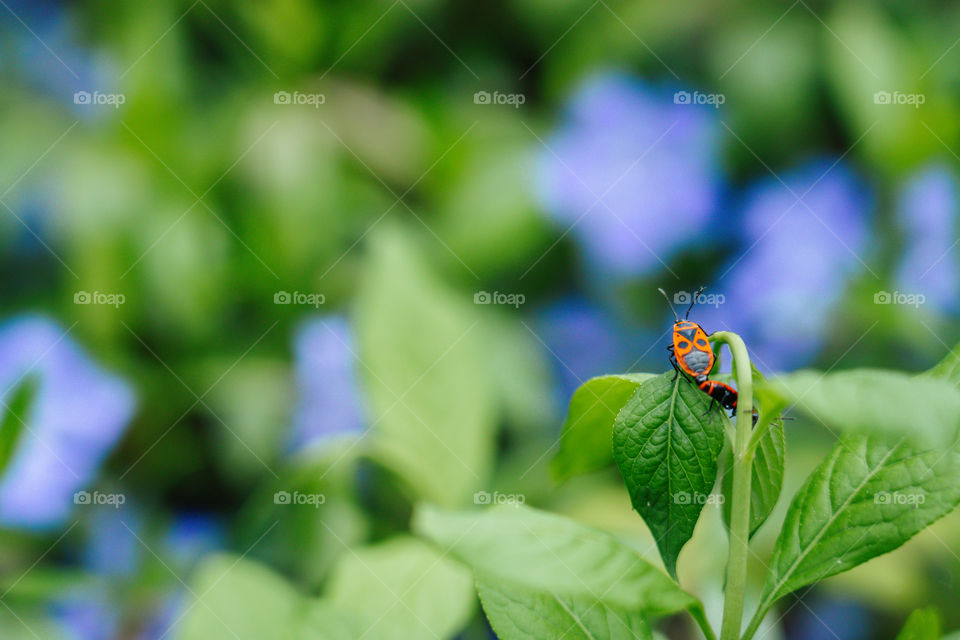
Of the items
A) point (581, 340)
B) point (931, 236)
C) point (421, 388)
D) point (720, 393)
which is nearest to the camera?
point (720, 393)

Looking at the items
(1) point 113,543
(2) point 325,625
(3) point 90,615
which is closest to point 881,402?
(2) point 325,625

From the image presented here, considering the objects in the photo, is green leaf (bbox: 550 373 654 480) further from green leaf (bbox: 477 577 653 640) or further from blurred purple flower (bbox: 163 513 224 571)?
blurred purple flower (bbox: 163 513 224 571)

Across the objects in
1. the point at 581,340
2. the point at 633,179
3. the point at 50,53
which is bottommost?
the point at 581,340

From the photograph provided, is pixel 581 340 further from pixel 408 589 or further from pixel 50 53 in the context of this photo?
pixel 50 53

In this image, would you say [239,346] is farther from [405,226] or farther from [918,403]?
[918,403]

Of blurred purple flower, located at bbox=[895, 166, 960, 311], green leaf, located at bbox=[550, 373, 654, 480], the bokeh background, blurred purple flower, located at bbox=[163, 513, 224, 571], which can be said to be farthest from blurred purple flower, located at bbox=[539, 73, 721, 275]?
green leaf, located at bbox=[550, 373, 654, 480]
